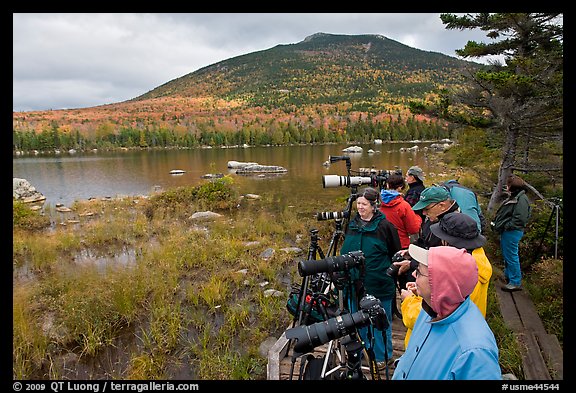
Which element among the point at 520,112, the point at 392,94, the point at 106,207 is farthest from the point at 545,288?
the point at 392,94

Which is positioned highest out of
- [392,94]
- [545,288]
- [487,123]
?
[392,94]

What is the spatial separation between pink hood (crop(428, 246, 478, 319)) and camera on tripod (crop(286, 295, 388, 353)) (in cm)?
40

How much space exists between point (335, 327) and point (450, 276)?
58 cm

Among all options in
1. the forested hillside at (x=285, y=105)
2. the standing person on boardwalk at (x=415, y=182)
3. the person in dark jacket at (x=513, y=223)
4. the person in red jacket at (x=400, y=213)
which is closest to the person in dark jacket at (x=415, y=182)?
the standing person on boardwalk at (x=415, y=182)

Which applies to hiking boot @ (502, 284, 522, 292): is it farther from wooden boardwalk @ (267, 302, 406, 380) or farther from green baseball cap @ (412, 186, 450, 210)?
green baseball cap @ (412, 186, 450, 210)

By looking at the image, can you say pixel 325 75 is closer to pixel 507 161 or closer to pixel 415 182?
pixel 507 161

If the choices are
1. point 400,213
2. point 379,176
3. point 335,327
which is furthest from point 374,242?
point 379,176

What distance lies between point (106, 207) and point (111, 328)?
946cm

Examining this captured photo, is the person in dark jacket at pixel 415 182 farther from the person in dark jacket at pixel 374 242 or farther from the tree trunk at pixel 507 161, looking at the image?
the tree trunk at pixel 507 161

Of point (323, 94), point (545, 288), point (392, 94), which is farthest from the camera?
point (323, 94)

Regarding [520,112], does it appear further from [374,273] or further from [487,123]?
[374,273]

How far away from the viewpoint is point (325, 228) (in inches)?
302

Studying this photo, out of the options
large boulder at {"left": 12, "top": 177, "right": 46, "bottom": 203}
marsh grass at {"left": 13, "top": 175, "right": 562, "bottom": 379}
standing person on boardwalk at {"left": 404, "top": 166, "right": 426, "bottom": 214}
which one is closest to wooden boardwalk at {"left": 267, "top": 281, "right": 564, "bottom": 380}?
marsh grass at {"left": 13, "top": 175, "right": 562, "bottom": 379}
